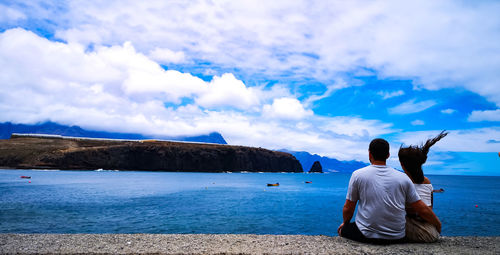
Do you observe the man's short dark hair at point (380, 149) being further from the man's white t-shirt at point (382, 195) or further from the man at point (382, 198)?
the man's white t-shirt at point (382, 195)

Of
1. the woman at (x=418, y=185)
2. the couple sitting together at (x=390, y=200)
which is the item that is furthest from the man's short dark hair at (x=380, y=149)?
the woman at (x=418, y=185)

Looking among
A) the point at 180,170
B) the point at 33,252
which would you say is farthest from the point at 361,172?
the point at 180,170

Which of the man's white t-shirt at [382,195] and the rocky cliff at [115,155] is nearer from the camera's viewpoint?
the man's white t-shirt at [382,195]

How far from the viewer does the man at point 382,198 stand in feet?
18.2

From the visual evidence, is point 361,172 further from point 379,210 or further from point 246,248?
point 246,248

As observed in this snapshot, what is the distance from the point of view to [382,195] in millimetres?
5570

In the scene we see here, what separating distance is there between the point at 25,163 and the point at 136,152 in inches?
1849

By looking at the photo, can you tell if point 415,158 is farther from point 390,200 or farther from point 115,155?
point 115,155

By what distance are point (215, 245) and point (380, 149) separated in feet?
11.4

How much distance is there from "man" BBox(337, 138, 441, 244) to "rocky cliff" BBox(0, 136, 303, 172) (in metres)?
165

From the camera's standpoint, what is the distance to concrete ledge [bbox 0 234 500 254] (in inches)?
219

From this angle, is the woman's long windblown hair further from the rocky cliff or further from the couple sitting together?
the rocky cliff

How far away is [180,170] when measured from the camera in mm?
180250

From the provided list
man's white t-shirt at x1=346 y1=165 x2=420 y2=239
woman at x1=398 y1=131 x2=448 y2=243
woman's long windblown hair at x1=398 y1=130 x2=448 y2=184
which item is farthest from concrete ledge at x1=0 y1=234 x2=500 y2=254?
woman's long windblown hair at x1=398 y1=130 x2=448 y2=184
